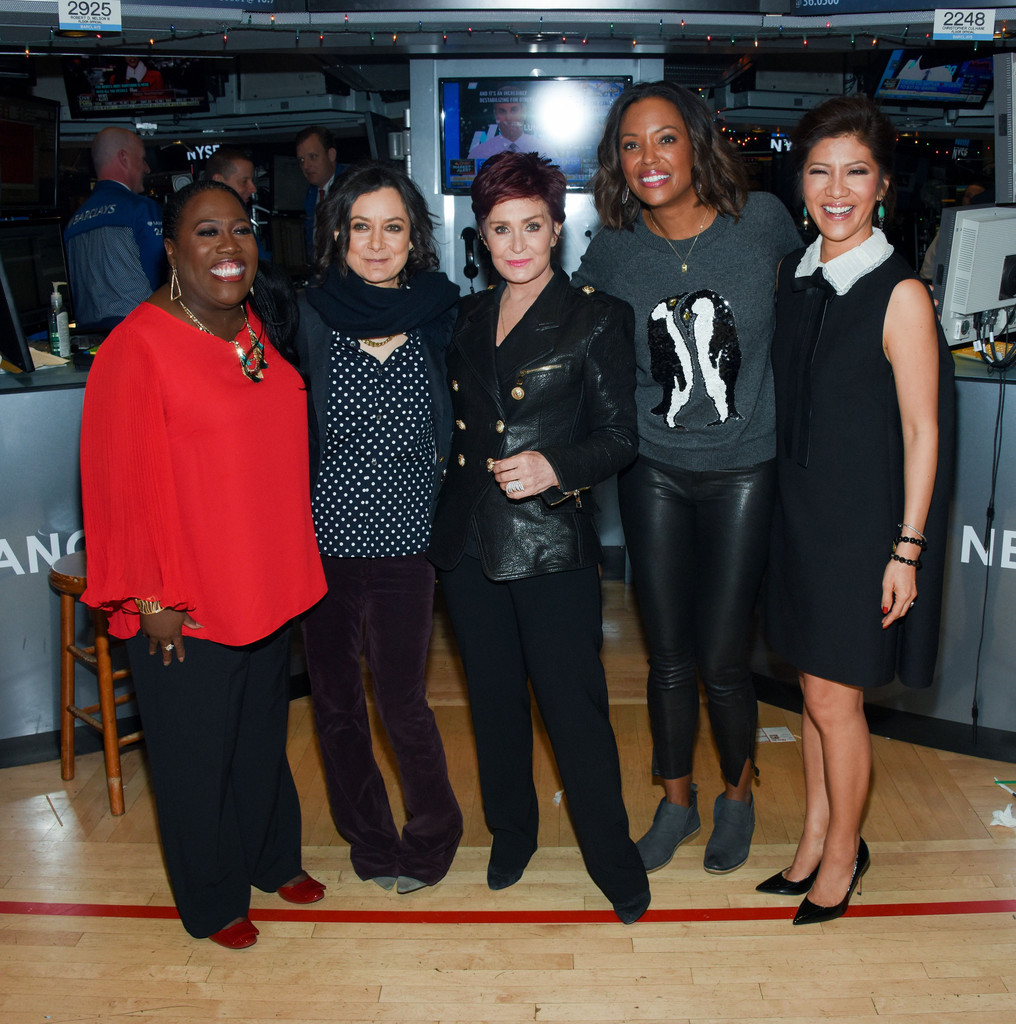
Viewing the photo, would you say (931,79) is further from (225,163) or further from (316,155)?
(225,163)

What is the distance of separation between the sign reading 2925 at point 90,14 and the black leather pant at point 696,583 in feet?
A: 8.56

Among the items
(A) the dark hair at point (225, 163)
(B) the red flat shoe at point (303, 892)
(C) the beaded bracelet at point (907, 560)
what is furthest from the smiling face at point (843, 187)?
(A) the dark hair at point (225, 163)

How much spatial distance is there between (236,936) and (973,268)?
319 cm

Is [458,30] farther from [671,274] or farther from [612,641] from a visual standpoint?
[612,641]

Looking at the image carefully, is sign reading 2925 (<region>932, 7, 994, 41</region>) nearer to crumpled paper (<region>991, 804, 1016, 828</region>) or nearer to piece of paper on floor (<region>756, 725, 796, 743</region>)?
piece of paper on floor (<region>756, 725, 796, 743</region>)

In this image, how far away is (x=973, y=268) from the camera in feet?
12.0

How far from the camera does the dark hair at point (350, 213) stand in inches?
92.7

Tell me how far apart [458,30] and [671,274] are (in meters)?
2.16

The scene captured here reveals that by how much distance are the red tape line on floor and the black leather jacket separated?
0.95 meters

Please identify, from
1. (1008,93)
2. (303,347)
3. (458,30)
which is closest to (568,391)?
(303,347)

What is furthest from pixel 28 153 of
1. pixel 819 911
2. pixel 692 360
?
pixel 819 911

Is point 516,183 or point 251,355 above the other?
point 516,183

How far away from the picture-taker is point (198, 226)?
2.16m

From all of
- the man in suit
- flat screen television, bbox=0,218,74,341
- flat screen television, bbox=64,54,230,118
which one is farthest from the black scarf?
flat screen television, bbox=64,54,230,118
